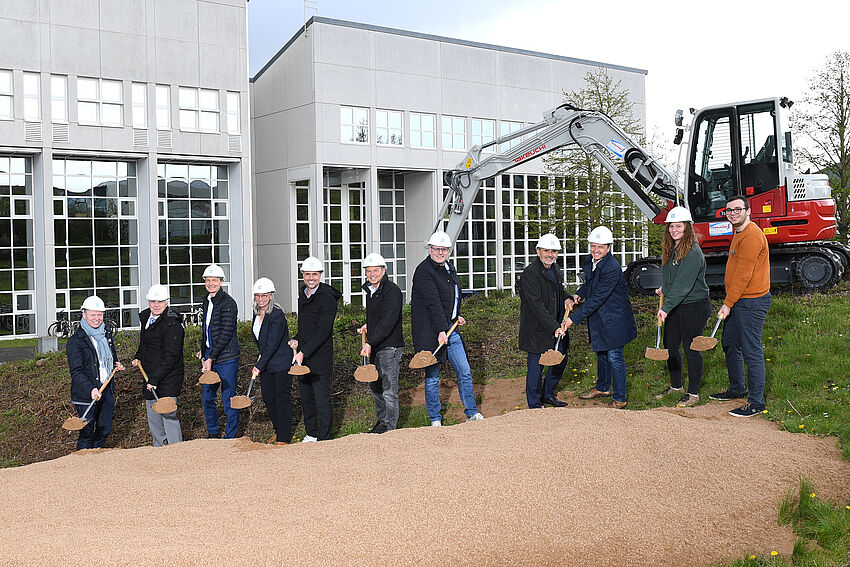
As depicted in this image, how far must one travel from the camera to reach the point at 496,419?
24.6ft

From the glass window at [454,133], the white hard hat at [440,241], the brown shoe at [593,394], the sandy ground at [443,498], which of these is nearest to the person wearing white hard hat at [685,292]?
the brown shoe at [593,394]

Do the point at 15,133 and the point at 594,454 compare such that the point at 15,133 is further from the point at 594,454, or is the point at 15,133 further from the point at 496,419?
the point at 594,454

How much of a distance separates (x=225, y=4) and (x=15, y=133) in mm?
7497

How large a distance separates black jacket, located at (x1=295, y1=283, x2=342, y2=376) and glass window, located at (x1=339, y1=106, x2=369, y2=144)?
20.3m

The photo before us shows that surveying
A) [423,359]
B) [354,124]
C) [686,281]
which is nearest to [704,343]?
[686,281]

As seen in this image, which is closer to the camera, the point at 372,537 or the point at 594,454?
the point at 372,537

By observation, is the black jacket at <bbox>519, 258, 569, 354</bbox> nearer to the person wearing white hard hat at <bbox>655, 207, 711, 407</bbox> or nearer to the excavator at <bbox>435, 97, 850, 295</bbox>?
the person wearing white hard hat at <bbox>655, 207, 711, 407</bbox>

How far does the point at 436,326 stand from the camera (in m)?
8.42

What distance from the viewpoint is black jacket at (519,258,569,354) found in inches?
340

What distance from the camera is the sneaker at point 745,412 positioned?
7691 millimetres

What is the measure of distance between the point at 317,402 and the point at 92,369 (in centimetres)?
228

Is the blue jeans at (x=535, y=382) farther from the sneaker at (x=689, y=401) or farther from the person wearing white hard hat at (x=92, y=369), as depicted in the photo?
the person wearing white hard hat at (x=92, y=369)

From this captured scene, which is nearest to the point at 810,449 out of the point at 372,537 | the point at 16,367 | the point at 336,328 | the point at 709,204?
the point at 372,537

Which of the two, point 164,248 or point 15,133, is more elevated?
point 15,133
